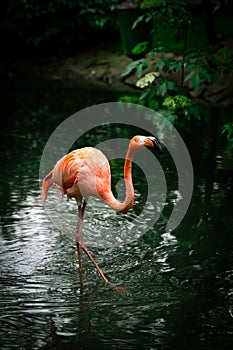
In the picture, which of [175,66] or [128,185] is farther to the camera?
[175,66]

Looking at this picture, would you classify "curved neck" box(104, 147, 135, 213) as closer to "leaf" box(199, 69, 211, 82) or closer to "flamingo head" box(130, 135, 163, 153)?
A: "flamingo head" box(130, 135, 163, 153)

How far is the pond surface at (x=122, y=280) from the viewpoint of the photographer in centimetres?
379

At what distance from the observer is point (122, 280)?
4.48 metres

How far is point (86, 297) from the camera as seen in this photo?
425 cm

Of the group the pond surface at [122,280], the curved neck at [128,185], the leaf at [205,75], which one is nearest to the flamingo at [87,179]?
the curved neck at [128,185]

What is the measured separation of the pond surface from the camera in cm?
379

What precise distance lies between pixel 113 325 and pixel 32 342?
1.66 ft

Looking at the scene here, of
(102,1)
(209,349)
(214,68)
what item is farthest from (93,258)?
(102,1)

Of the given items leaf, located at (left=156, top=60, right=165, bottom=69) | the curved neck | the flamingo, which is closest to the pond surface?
the flamingo

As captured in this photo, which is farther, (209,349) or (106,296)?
(106,296)

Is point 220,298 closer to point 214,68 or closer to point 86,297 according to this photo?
point 86,297

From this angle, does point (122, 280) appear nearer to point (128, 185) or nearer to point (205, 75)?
point (128, 185)

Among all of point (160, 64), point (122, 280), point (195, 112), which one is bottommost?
point (122, 280)

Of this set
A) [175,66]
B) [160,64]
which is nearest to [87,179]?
[160,64]
